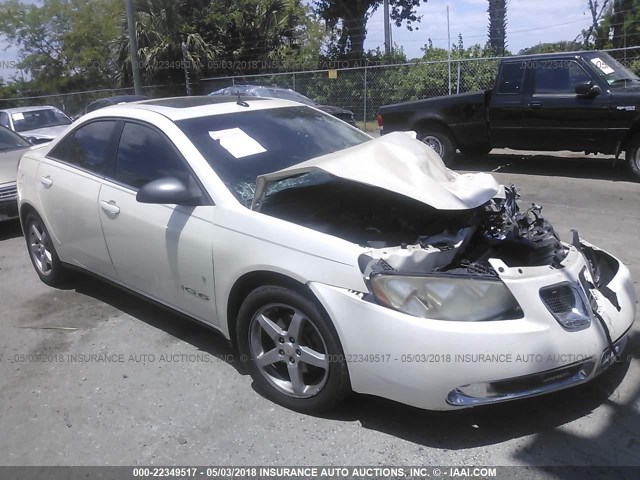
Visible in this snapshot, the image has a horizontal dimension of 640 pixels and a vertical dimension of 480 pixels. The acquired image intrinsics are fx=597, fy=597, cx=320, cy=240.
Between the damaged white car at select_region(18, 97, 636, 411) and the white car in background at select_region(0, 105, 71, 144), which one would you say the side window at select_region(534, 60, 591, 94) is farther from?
the white car in background at select_region(0, 105, 71, 144)

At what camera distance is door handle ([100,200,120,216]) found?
13.4 feet

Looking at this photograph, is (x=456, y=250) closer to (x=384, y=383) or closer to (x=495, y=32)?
(x=384, y=383)

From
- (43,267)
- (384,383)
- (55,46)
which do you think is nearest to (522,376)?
(384,383)

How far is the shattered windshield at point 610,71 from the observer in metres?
8.70

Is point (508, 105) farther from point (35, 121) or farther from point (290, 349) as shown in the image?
point (35, 121)

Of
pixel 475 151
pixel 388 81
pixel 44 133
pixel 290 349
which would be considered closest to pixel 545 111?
pixel 475 151

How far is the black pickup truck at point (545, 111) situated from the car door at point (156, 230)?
6.87 meters

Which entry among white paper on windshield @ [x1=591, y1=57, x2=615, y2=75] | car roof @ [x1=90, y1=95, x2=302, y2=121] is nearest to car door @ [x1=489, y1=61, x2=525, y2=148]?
white paper on windshield @ [x1=591, y1=57, x2=615, y2=75]

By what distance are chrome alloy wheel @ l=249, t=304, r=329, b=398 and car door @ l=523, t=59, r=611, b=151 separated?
7.02m

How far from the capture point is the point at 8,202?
7234 mm

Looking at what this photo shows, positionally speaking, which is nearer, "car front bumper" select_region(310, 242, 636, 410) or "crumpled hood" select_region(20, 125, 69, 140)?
"car front bumper" select_region(310, 242, 636, 410)

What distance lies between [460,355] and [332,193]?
1.40 meters

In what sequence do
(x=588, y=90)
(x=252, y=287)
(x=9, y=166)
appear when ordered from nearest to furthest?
1. (x=252, y=287)
2. (x=9, y=166)
3. (x=588, y=90)

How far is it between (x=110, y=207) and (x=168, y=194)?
87 centimetres
